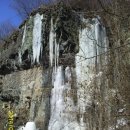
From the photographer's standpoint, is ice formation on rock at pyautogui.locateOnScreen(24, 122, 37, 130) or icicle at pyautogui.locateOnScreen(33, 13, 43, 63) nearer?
ice formation on rock at pyautogui.locateOnScreen(24, 122, 37, 130)

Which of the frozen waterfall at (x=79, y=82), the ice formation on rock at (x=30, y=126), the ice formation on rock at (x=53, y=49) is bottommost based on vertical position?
the ice formation on rock at (x=30, y=126)

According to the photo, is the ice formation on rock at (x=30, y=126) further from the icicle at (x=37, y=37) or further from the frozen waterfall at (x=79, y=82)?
the icicle at (x=37, y=37)

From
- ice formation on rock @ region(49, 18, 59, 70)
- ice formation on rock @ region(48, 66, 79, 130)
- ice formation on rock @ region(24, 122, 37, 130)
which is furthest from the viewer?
ice formation on rock @ region(49, 18, 59, 70)

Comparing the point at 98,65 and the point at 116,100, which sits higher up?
the point at 98,65

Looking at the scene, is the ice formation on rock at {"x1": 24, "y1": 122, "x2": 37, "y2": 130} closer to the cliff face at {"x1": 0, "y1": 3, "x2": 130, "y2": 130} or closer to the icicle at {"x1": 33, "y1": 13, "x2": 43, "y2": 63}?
the cliff face at {"x1": 0, "y1": 3, "x2": 130, "y2": 130}

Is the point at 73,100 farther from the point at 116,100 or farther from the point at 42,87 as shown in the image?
the point at 116,100

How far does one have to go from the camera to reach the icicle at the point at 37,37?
15492 mm

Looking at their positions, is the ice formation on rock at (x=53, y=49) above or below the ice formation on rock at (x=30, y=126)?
above

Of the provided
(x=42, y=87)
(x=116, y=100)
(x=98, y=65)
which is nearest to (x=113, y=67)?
(x=116, y=100)

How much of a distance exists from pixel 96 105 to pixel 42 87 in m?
3.54

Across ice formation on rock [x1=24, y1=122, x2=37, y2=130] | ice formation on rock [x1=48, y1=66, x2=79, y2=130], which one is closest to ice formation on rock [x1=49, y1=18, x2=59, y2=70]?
ice formation on rock [x1=48, y1=66, x2=79, y2=130]

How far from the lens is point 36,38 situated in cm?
1566

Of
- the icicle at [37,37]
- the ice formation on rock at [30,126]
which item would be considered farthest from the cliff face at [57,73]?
the ice formation on rock at [30,126]

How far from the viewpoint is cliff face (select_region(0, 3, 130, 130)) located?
43.6 ft
